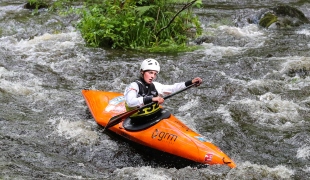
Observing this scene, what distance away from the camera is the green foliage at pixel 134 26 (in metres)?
9.35

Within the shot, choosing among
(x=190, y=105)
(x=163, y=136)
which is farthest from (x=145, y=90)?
(x=190, y=105)

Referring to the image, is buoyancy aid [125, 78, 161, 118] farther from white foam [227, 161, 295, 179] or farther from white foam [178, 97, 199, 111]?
white foam [178, 97, 199, 111]

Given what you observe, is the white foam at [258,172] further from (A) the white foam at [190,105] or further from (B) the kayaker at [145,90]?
(A) the white foam at [190,105]

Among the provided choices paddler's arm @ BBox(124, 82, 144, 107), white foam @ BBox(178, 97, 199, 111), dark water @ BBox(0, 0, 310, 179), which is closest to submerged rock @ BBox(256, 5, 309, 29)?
dark water @ BBox(0, 0, 310, 179)

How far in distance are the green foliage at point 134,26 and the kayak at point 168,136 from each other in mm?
3678

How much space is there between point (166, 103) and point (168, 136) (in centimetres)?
208

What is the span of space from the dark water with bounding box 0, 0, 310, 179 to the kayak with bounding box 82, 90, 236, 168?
10 centimetres

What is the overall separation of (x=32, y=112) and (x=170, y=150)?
2.53 m

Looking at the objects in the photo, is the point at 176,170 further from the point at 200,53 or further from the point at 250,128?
the point at 200,53

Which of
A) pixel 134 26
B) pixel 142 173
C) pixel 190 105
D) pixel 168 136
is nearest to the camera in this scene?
pixel 142 173

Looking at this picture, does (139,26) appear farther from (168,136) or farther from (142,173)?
(142,173)

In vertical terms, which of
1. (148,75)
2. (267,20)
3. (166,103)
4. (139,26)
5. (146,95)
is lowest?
(166,103)

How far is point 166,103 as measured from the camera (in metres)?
6.90

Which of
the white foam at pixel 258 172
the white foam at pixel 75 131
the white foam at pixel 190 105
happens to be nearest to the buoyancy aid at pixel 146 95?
the white foam at pixel 75 131
